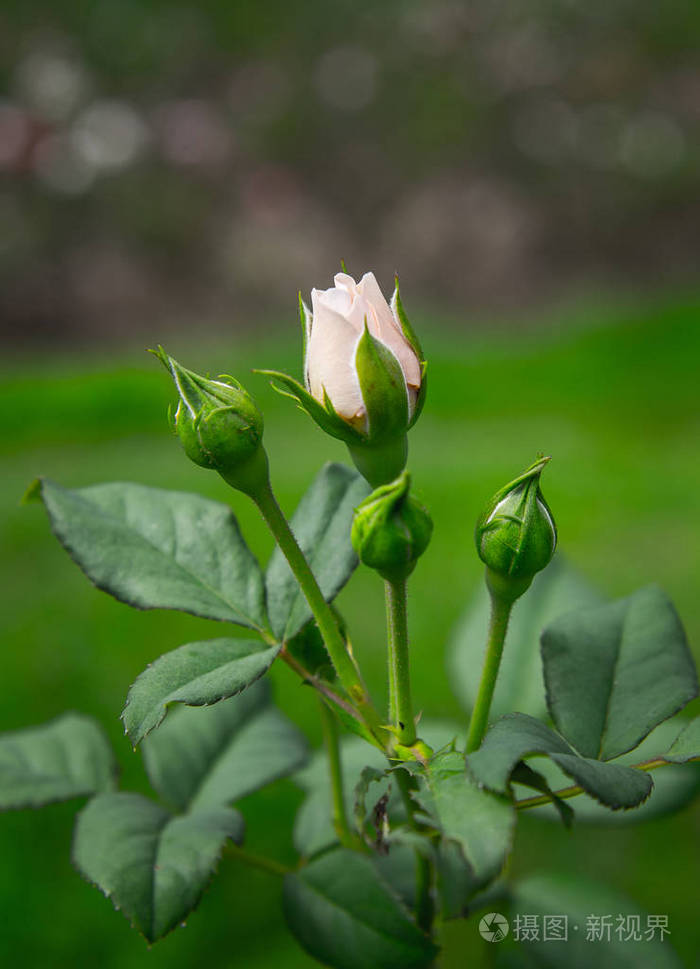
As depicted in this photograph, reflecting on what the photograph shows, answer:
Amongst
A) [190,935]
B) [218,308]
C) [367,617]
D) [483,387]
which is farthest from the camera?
[218,308]

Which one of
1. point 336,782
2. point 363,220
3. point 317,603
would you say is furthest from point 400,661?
point 363,220

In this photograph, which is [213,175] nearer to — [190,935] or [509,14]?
[509,14]

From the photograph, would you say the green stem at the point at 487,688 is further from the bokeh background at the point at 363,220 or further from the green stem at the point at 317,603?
the bokeh background at the point at 363,220

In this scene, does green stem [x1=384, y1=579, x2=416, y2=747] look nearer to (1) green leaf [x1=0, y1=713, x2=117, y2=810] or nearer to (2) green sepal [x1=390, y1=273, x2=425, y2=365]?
(2) green sepal [x1=390, y1=273, x2=425, y2=365]

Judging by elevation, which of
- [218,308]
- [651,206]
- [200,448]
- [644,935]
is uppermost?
[651,206]

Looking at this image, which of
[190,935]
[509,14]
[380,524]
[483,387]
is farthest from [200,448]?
[509,14]

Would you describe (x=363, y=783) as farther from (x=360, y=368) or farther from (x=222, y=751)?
(x=222, y=751)
